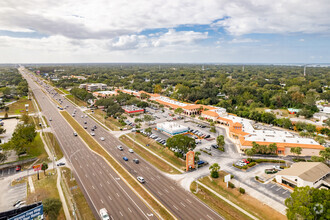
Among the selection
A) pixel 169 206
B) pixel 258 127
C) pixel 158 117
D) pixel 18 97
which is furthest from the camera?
pixel 18 97

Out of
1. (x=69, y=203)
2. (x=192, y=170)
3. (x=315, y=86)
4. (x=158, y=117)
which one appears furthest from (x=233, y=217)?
(x=315, y=86)

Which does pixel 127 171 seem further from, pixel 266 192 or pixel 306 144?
pixel 306 144

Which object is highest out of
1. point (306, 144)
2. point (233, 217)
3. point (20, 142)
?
point (20, 142)

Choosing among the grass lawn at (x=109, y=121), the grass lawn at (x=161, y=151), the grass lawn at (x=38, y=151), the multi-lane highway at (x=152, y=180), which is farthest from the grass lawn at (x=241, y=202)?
the grass lawn at (x=109, y=121)

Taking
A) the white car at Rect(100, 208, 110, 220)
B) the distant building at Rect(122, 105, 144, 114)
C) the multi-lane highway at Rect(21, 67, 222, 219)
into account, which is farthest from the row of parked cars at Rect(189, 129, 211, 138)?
the white car at Rect(100, 208, 110, 220)

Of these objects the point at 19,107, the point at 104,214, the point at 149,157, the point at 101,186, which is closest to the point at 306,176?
the point at 149,157

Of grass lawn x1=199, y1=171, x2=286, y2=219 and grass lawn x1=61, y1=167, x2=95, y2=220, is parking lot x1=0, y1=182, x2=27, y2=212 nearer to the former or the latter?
grass lawn x1=61, y1=167, x2=95, y2=220
